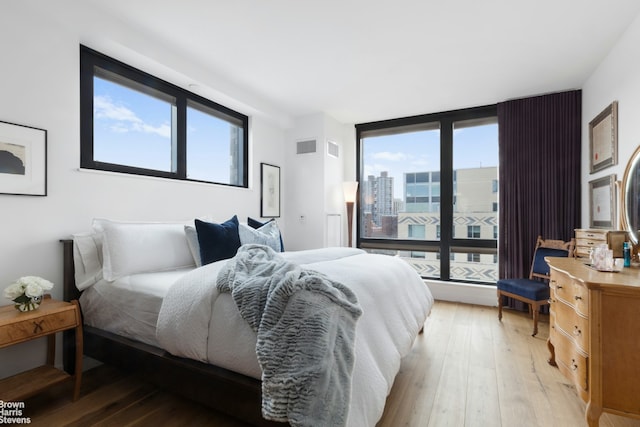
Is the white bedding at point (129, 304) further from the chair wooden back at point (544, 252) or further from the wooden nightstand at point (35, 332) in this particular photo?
the chair wooden back at point (544, 252)

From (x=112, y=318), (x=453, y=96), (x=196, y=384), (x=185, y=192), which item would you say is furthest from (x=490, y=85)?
(x=112, y=318)

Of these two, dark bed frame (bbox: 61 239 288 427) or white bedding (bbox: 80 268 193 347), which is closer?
dark bed frame (bbox: 61 239 288 427)

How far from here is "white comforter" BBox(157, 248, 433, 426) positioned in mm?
1306

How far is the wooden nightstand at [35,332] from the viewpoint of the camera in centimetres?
156

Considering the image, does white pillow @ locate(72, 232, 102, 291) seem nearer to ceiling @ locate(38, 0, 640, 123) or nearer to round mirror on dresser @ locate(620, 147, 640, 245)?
ceiling @ locate(38, 0, 640, 123)

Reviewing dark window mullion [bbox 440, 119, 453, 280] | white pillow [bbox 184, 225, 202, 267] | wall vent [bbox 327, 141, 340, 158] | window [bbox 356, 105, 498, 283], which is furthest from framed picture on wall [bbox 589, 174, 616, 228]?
white pillow [bbox 184, 225, 202, 267]

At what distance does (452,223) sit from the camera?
13.7ft

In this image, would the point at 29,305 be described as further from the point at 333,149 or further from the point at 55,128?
the point at 333,149

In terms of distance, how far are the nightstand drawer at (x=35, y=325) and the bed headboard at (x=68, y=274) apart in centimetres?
44

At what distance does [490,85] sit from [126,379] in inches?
165

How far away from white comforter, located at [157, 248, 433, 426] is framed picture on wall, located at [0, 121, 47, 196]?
123 cm

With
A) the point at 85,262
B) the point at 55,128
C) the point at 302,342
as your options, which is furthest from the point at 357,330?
the point at 55,128

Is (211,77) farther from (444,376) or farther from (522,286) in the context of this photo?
(522,286)

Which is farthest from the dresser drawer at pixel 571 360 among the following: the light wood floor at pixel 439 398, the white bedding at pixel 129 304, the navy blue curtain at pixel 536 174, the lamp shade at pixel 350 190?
the lamp shade at pixel 350 190
